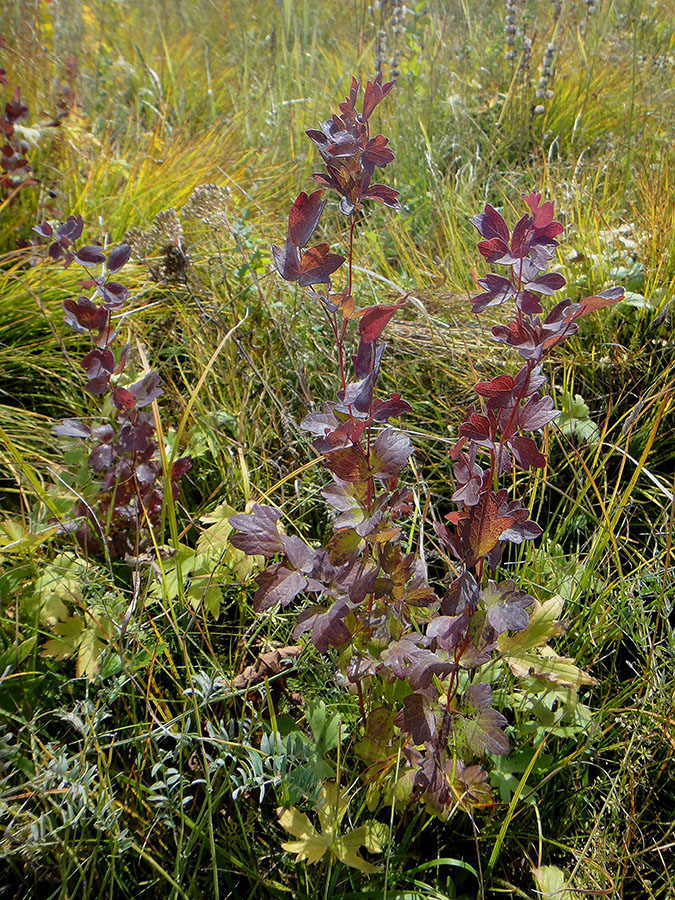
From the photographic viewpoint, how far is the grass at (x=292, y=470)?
1.11m

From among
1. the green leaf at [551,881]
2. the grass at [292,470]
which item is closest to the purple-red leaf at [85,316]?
the grass at [292,470]

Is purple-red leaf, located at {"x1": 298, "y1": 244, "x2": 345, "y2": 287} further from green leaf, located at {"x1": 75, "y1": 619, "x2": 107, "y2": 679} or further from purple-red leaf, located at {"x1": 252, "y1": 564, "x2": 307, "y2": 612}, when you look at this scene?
green leaf, located at {"x1": 75, "y1": 619, "x2": 107, "y2": 679}

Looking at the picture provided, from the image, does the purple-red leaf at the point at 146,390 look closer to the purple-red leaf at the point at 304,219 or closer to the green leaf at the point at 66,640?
the green leaf at the point at 66,640

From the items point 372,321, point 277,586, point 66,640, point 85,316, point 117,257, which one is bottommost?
point 66,640

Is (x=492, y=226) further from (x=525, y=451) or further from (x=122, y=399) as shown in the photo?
(x=122, y=399)

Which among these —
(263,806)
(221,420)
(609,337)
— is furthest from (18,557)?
(609,337)

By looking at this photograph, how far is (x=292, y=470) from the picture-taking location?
181 cm

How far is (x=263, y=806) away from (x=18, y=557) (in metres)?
0.72

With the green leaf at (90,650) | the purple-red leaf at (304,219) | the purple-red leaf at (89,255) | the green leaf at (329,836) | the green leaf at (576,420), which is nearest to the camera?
the purple-red leaf at (304,219)

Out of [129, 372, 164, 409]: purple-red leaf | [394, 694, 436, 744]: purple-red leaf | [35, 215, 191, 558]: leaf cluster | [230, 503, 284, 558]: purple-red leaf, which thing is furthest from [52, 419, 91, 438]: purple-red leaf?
[394, 694, 436, 744]: purple-red leaf

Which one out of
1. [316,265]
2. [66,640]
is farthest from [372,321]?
[66,640]

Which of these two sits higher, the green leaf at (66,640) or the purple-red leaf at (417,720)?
the purple-red leaf at (417,720)

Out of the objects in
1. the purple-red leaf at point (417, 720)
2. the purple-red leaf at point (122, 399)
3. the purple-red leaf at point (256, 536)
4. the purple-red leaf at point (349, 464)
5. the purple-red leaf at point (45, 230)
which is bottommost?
the purple-red leaf at point (417, 720)

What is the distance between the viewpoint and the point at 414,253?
8.27 ft
